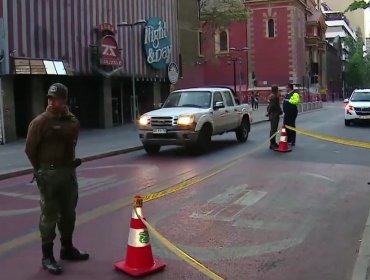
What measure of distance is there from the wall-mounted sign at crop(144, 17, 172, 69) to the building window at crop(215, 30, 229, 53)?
40.6 meters

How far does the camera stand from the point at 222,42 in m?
73.0

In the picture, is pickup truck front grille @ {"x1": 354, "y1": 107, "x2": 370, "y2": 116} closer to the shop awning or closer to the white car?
the white car

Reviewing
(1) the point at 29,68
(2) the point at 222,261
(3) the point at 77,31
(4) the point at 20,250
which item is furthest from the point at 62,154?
(3) the point at 77,31

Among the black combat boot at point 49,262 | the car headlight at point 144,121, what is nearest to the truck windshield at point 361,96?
the car headlight at point 144,121

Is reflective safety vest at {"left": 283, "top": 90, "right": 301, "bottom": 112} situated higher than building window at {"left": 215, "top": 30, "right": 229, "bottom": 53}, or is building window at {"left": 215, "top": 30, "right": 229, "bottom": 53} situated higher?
building window at {"left": 215, "top": 30, "right": 229, "bottom": 53}

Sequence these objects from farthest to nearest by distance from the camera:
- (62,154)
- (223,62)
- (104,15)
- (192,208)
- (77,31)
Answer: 1. (223,62)
2. (104,15)
3. (77,31)
4. (192,208)
5. (62,154)

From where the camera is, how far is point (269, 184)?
10.6 meters

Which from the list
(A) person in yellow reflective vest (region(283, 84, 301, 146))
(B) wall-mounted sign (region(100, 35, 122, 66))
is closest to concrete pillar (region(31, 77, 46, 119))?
(B) wall-mounted sign (region(100, 35, 122, 66))

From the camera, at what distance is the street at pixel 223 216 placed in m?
5.78

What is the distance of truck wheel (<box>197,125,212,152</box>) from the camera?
15.4 meters

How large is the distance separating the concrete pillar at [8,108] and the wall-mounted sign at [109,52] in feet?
18.9

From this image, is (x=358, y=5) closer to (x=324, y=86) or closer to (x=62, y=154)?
(x=62, y=154)

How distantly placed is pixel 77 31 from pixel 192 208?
1872cm

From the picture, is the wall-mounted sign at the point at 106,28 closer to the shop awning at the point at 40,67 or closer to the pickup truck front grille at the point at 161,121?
the shop awning at the point at 40,67
